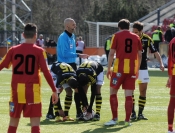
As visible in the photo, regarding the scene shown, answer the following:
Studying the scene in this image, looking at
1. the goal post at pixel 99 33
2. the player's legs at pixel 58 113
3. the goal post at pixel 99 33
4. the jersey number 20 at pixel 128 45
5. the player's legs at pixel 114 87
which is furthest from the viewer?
the goal post at pixel 99 33

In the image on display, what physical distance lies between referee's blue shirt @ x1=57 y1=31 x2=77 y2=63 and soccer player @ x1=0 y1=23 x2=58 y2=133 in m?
3.62

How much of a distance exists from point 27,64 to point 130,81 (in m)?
3.20

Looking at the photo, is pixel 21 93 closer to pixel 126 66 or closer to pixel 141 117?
pixel 126 66

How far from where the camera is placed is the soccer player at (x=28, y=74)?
8.30 metres

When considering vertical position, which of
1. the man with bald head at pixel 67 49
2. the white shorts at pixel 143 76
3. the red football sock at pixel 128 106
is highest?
the man with bald head at pixel 67 49

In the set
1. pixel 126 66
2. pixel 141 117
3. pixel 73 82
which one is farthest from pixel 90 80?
pixel 141 117

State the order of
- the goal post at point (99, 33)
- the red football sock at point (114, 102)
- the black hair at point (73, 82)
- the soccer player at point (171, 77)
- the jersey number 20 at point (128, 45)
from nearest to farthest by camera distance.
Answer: the soccer player at point (171, 77) → the jersey number 20 at point (128, 45) → the red football sock at point (114, 102) → the black hair at point (73, 82) → the goal post at point (99, 33)

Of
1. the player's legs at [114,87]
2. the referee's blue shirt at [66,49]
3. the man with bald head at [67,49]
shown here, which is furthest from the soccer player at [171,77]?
the referee's blue shirt at [66,49]

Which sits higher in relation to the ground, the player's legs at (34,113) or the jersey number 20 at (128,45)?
the jersey number 20 at (128,45)

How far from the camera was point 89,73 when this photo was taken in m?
11.8

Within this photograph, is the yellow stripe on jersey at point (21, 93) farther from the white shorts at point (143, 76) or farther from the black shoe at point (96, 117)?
the white shorts at point (143, 76)

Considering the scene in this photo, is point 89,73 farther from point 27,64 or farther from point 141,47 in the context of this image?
point 27,64

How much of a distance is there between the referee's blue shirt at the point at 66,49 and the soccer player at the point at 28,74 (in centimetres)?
362

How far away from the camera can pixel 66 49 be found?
12016 millimetres
